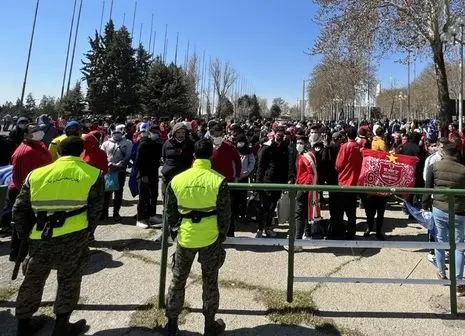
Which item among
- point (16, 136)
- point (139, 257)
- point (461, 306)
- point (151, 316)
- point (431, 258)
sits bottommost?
point (151, 316)

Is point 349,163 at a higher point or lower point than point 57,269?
higher

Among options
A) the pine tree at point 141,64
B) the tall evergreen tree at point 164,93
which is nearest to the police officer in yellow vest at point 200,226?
the tall evergreen tree at point 164,93

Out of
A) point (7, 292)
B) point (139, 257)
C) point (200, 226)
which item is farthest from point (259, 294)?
point (7, 292)

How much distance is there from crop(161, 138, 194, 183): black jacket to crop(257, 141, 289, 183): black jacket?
123 cm

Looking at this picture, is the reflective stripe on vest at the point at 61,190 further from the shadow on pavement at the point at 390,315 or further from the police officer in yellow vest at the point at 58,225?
the shadow on pavement at the point at 390,315

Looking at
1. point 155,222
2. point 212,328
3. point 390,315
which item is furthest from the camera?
point 155,222

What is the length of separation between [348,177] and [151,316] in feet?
13.4

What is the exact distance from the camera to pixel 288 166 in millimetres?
7211

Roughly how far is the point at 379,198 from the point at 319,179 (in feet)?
3.46

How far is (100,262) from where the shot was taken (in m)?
5.74

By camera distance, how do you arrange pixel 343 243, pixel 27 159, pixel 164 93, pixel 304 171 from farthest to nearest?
pixel 164 93 → pixel 304 171 → pixel 27 159 → pixel 343 243

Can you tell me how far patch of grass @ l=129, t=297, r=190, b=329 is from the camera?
13.1ft

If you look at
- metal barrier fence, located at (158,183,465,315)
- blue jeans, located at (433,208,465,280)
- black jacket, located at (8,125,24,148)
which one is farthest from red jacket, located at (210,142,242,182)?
black jacket, located at (8,125,24,148)

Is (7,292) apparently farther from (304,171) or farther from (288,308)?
(304,171)
